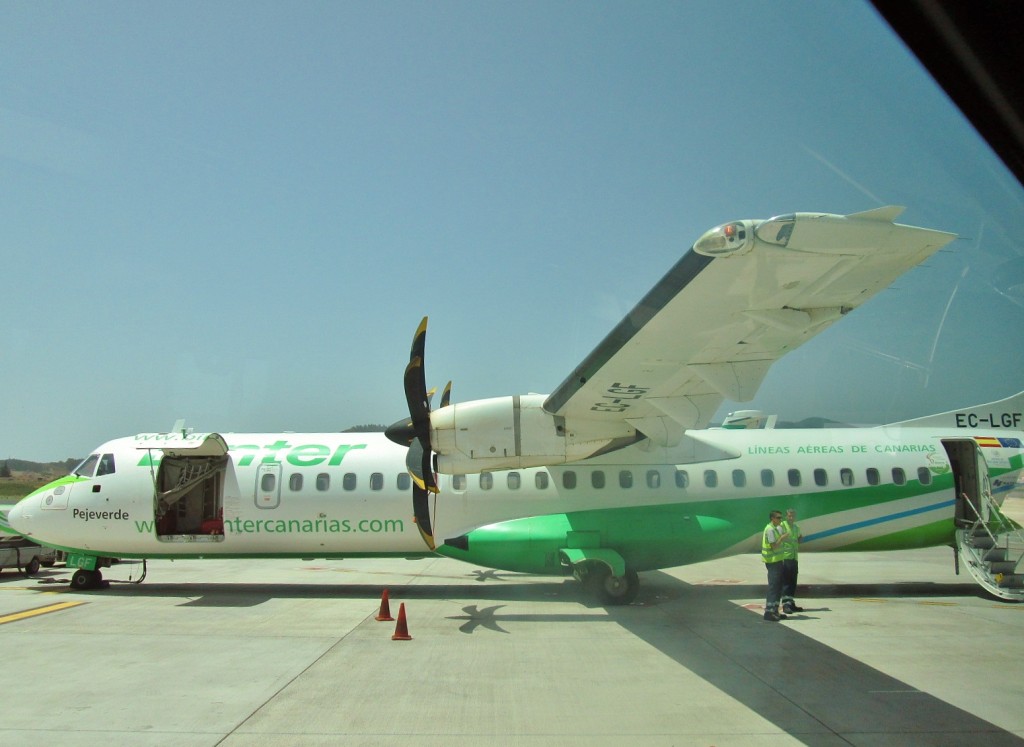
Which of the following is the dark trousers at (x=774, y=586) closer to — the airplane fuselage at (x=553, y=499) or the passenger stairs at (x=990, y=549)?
the airplane fuselage at (x=553, y=499)

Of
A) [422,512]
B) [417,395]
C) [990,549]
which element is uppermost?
[417,395]

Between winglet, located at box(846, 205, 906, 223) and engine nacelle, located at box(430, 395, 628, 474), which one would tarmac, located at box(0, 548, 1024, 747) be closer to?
engine nacelle, located at box(430, 395, 628, 474)

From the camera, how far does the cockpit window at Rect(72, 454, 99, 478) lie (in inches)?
488

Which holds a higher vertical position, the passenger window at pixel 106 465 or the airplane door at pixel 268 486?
the passenger window at pixel 106 465

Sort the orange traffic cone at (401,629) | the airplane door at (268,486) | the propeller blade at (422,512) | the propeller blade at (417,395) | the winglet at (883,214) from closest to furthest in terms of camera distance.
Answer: the winglet at (883,214)
the orange traffic cone at (401,629)
the propeller blade at (417,395)
the propeller blade at (422,512)
the airplane door at (268,486)

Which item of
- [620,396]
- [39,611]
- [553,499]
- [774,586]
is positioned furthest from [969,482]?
[39,611]

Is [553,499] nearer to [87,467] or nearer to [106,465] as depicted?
[106,465]

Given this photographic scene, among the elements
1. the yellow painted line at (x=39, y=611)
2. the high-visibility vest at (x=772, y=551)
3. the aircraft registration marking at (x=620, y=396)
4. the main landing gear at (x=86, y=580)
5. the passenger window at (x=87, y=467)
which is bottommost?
the yellow painted line at (x=39, y=611)

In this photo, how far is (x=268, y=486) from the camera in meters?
12.0

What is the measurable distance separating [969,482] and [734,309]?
937 centimetres

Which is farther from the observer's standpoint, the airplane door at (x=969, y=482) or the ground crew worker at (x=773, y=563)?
the airplane door at (x=969, y=482)

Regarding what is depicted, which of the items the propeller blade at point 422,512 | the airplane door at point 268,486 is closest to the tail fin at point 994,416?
the propeller blade at point 422,512

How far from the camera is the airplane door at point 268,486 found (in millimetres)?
11922

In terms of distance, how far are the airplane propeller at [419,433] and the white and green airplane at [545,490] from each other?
0.9 inches
